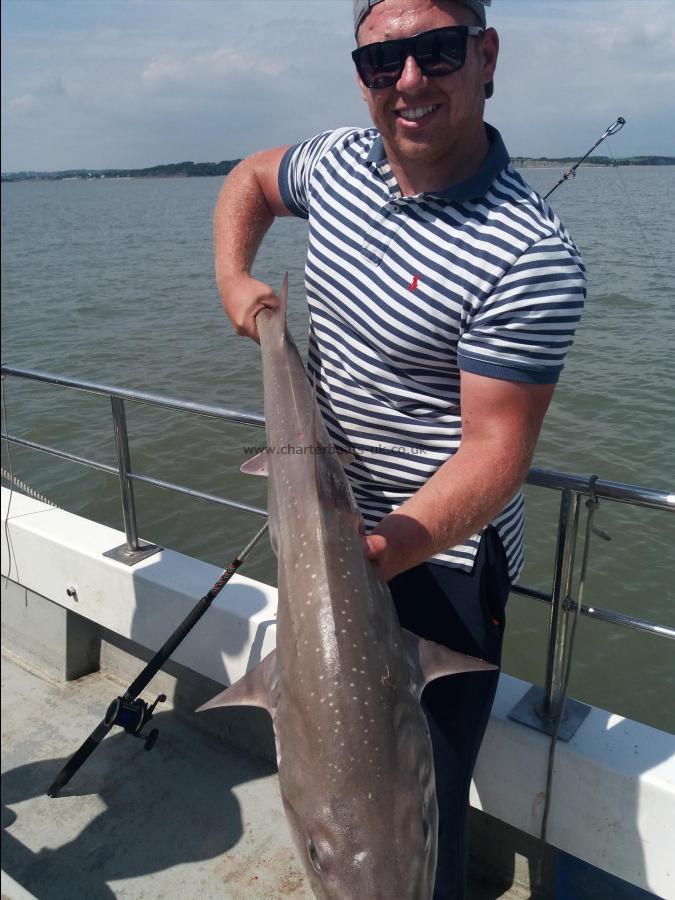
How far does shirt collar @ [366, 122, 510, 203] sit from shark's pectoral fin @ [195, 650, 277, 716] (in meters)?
1.45

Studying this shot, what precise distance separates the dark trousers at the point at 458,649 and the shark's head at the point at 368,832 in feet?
1.69

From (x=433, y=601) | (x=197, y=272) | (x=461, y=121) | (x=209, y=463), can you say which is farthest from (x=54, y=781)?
(x=197, y=272)

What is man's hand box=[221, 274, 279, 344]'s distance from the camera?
292 centimetres

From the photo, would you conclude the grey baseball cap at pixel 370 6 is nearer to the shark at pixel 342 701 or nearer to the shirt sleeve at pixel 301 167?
the shirt sleeve at pixel 301 167

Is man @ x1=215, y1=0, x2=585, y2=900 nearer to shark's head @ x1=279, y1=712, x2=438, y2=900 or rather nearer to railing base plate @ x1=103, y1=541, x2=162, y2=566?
shark's head @ x1=279, y1=712, x2=438, y2=900

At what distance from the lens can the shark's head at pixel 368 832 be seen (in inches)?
67.2

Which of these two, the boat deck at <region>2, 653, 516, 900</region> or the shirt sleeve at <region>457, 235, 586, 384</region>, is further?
the boat deck at <region>2, 653, 516, 900</region>

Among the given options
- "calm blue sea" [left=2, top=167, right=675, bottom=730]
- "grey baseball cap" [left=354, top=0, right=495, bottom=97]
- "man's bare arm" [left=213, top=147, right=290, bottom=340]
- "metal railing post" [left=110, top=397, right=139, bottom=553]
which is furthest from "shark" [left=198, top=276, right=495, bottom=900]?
"calm blue sea" [left=2, top=167, right=675, bottom=730]

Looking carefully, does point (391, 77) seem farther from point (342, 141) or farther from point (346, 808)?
point (346, 808)

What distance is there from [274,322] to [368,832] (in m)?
1.76

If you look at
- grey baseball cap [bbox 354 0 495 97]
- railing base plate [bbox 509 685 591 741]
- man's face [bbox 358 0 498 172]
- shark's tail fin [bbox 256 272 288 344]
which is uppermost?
grey baseball cap [bbox 354 0 495 97]

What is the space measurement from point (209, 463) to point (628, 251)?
6.77 m

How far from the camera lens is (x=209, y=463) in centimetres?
1127

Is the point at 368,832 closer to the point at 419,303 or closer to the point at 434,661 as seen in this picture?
the point at 434,661
